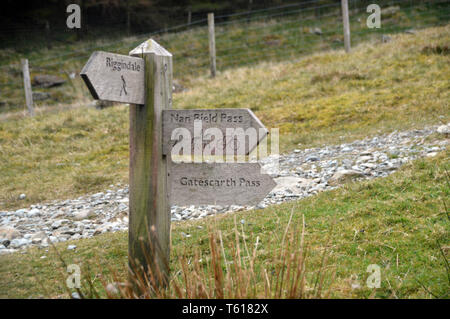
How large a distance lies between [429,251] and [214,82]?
11.5 metres

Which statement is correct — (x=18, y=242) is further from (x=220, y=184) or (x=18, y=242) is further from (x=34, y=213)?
(x=220, y=184)

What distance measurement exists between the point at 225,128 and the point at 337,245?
184 cm

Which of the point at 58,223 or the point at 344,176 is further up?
the point at 344,176

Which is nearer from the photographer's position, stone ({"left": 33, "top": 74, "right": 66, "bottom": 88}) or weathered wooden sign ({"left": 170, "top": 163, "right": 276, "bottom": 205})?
weathered wooden sign ({"left": 170, "top": 163, "right": 276, "bottom": 205})

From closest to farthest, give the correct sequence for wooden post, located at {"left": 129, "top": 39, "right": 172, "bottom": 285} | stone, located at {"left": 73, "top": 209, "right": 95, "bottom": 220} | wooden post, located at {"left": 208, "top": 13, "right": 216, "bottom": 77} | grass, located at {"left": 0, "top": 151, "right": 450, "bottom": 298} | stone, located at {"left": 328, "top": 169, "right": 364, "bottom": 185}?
wooden post, located at {"left": 129, "top": 39, "right": 172, "bottom": 285} < grass, located at {"left": 0, "top": 151, "right": 450, "bottom": 298} < stone, located at {"left": 328, "top": 169, "right": 364, "bottom": 185} < stone, located at {"left": 73, "top": 209, "right": 95, "bottom": 220} < wooden post, located at {"left": 208, "top": 13, "right": 216, "bottom": 77}

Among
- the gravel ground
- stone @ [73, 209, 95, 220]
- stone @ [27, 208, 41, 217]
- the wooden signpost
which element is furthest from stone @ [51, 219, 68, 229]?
the wooden signpost

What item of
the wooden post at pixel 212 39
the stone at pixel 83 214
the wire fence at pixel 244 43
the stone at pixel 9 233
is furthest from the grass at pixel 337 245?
the wire fence at pixel 244 43

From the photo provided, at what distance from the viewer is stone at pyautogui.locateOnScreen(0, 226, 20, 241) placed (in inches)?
215

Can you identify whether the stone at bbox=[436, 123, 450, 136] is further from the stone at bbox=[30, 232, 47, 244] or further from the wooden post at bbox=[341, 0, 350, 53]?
the wooden post at bbox=[341, 0, 350, 53]

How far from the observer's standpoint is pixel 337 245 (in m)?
3.81

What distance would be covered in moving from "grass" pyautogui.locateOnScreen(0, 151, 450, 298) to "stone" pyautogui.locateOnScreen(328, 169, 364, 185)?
49cm

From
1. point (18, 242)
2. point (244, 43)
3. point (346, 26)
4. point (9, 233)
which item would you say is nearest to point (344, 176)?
point (18, 242)

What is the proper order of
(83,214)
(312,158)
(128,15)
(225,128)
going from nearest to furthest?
(225,128) < (83,214) < (312,158) < (128,15)

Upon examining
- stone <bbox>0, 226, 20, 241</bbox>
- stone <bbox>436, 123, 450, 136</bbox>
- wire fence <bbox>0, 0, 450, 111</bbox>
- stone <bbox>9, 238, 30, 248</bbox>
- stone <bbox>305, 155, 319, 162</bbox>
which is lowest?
stone <bbox>9, 238, 30, 248</bbox>
